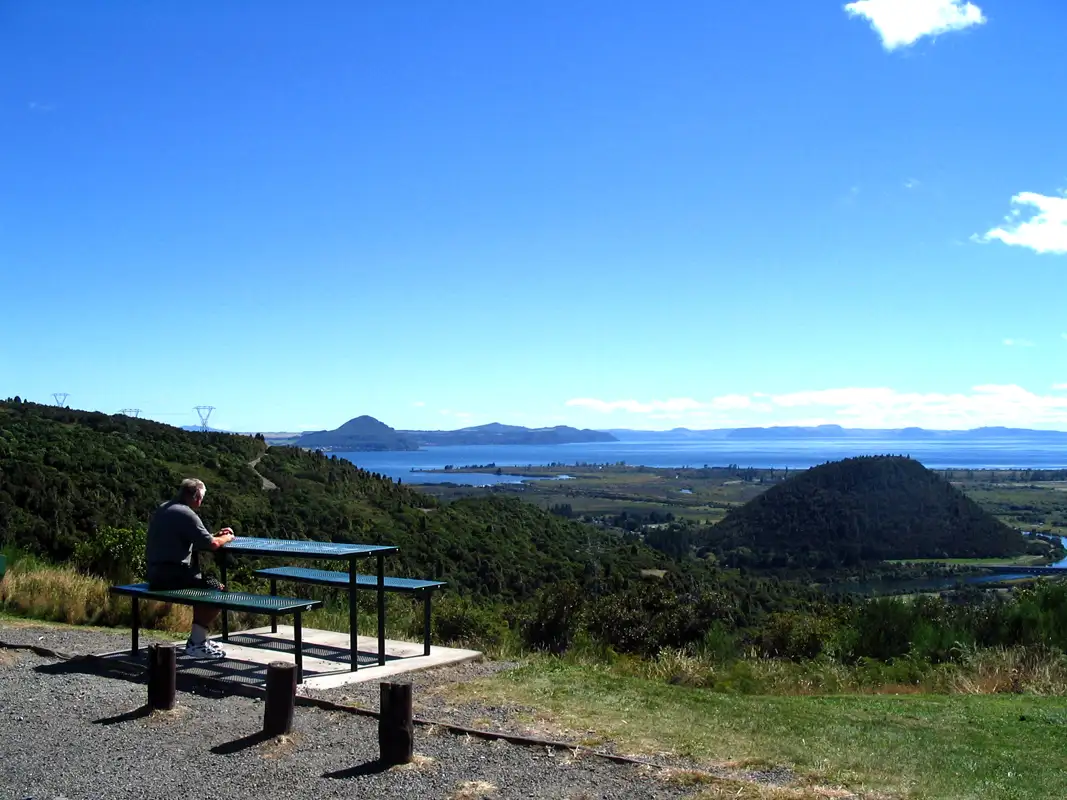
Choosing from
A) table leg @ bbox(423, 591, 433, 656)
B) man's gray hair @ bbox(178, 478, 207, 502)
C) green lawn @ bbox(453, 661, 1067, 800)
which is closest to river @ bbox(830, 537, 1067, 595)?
green lawn @ bbox(453, 661, 1067, 800)

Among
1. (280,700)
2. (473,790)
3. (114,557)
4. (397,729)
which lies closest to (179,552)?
(280,700)

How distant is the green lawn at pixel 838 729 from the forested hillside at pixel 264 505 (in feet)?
36.8

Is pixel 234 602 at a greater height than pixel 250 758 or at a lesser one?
greater

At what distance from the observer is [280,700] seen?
5.15 metres

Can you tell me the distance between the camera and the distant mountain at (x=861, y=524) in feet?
172

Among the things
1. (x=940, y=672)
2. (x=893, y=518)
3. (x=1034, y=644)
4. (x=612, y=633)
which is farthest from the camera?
(x=893, y=518)

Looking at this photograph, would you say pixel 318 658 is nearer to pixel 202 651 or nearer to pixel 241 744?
pixel 202 651

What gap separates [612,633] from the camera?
11.6m

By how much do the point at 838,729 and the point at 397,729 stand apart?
2.84 metres

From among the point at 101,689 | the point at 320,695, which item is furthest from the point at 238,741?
the point at 101,689

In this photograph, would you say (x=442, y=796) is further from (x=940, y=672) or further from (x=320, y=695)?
(x=940, y=672)

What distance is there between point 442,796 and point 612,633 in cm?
743

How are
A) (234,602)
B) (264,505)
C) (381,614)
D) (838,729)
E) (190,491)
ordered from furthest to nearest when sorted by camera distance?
(264,505) < (190,491) < (381,614) < (234,602) < (838,729)

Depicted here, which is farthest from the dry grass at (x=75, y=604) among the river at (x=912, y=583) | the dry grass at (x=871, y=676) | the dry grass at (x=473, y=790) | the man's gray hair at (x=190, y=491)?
the river at (x=912, y=583)
